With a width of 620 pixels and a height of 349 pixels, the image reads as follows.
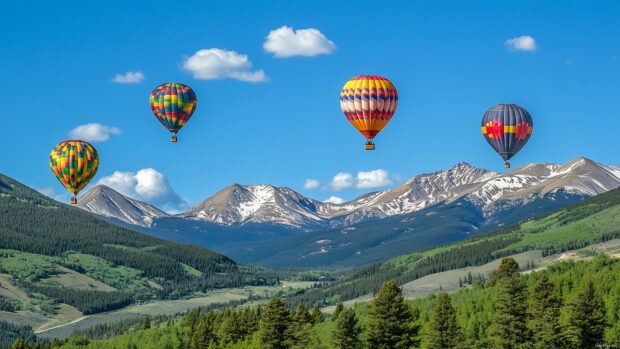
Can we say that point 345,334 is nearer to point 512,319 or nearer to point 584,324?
point 512,319

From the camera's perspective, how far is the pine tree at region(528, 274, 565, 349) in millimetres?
150250

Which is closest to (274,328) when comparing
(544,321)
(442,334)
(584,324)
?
(442,334)

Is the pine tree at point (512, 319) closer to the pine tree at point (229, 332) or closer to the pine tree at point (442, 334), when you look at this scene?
the pine tree at point (442, 334)

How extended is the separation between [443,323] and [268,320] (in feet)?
88.7

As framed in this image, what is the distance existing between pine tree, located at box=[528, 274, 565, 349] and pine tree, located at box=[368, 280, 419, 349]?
1638cm

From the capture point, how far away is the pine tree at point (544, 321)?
15025cm

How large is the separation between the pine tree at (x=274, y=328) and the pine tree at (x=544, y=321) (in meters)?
35.6

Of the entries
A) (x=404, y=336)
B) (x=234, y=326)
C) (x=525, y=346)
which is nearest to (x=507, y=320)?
(x=525, y=346)

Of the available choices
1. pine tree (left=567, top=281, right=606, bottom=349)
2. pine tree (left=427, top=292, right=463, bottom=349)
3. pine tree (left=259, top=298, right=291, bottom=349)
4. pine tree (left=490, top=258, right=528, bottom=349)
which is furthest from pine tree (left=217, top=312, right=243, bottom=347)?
pine tree (left=567, top=281, right=606, bottom=349)

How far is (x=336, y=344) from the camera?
159375mm

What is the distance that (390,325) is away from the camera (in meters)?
152

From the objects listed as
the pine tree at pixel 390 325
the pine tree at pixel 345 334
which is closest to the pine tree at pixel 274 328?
the pine tree at pixel 345 334

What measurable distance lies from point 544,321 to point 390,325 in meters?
20.5

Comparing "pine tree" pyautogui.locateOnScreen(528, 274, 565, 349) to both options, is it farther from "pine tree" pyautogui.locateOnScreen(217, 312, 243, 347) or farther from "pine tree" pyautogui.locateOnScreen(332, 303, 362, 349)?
"pine tree" pyautogui.locateOnScreen(217, 312, 243, 347)
